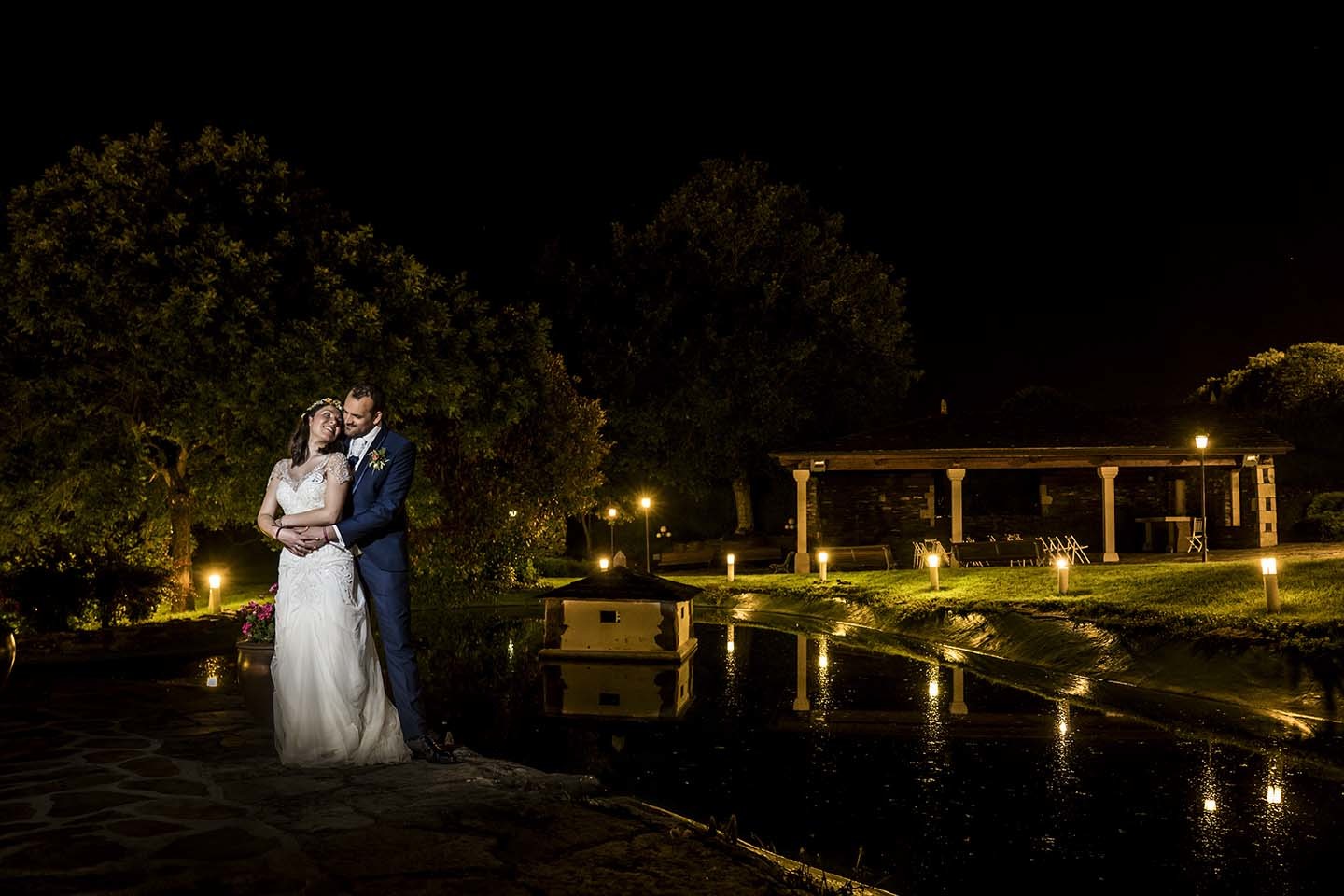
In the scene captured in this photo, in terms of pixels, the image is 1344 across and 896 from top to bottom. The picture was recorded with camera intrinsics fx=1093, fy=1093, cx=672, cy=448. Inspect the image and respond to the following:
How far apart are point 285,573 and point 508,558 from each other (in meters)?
19.3

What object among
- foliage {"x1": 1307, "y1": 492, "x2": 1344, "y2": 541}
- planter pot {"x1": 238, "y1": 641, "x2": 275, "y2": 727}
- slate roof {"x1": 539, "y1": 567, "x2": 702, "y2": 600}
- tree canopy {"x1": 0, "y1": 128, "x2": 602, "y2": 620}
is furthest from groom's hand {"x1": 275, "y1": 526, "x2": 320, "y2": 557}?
foliage {"x1": 1307, "y1": 492, "x2": 1344, "y2": 541}

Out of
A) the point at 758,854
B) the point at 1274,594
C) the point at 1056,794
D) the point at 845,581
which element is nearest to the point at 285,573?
the point at 758,854

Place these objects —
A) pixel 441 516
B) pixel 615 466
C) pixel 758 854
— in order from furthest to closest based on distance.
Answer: pixel 615 466 < pixel 441 516 < pixel 758 854

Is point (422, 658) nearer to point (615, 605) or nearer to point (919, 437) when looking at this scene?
point (615, 605)

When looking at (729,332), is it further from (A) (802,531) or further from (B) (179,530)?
(B) (179,530)

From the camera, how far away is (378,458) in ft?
22.1

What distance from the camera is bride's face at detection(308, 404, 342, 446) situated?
6.62 m

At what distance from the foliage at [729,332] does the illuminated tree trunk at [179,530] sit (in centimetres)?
1974

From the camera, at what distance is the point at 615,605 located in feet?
49.5

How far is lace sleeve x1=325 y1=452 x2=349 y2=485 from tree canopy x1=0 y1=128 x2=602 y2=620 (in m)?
12.9

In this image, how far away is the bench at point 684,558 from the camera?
3378 cm

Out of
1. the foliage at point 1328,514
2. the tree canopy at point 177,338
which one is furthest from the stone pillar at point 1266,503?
the tree canopy at point 177,338

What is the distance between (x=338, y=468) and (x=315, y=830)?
2044 millimetres

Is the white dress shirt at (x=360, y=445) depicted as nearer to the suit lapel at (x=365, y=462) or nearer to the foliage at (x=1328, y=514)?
the suit lapel at (x=365, y=462)
